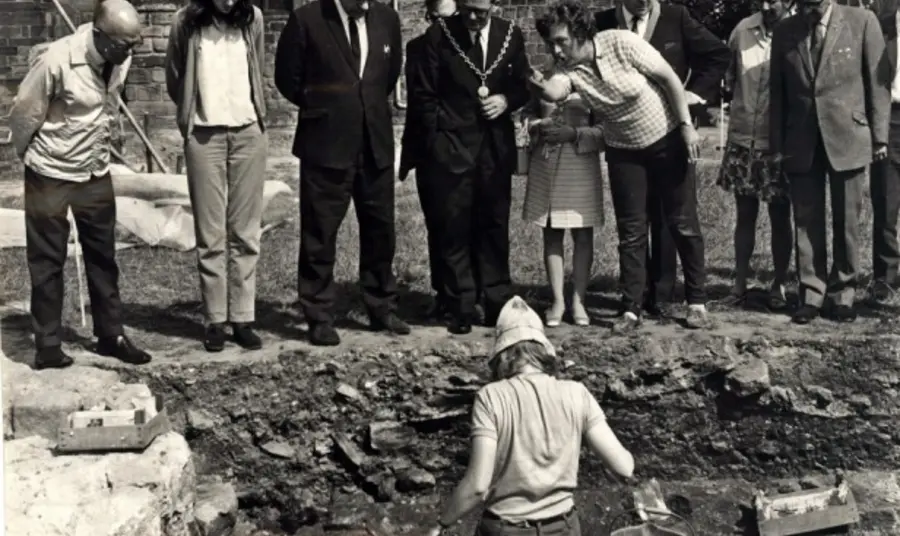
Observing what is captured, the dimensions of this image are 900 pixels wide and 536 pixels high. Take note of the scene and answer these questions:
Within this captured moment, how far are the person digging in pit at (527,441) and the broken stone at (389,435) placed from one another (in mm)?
2648

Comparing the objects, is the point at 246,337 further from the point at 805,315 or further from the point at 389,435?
the point at 805,315

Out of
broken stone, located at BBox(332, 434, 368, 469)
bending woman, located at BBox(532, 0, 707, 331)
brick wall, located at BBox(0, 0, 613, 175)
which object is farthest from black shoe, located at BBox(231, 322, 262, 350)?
brick wall, located at BBox(0, 0, 613, 175)

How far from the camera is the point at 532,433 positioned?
497cm

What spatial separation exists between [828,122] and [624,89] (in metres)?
1.15

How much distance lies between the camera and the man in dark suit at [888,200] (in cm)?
800

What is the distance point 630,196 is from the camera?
7.81 meters

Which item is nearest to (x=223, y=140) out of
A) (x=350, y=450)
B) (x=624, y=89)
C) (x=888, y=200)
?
(x=350, y=450)

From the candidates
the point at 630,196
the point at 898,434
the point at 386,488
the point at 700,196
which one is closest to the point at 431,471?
the point at 386,488

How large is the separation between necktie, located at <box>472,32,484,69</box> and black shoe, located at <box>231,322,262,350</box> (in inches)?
72.7

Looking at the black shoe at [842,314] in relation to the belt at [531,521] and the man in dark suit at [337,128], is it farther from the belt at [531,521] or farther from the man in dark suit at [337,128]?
the belt at [531,521]

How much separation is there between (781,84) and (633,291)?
1.39 metres

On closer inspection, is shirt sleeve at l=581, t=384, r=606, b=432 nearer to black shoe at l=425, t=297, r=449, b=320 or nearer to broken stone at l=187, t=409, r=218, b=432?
Result: broken stone at l=187, t=409, r=218, b=432

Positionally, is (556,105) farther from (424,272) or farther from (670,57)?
(424,272)

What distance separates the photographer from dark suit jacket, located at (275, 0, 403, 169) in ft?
24.2
